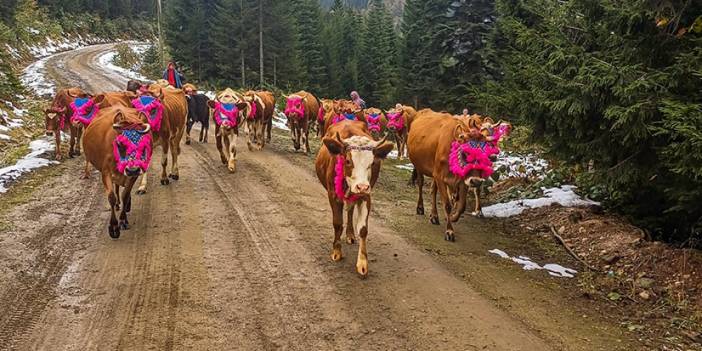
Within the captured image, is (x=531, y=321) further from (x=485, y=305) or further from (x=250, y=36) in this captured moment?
(x=250, y=36)

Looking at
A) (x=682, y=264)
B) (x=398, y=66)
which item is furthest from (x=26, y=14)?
(x=682, y=264)

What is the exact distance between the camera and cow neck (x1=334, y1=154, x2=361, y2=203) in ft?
23.9

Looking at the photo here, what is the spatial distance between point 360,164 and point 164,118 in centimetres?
661

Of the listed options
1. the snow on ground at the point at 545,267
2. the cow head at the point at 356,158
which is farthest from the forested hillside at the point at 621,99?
the cow head at the point at 356,158

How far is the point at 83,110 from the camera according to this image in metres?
13.3

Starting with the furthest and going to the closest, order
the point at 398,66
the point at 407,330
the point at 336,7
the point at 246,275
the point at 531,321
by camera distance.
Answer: the point at 336,7, the point at 398,66, the point at 246,275, the point at 531,321, the point at 407,330

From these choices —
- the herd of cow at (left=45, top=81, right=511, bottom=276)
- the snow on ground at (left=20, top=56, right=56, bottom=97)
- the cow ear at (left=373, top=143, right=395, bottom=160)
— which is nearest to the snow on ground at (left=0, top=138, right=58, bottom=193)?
the herd of cow at (left=45, top=81, right=511, bottom=276)

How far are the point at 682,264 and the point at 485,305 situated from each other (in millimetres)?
3121

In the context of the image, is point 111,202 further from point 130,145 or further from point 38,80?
point 38,80

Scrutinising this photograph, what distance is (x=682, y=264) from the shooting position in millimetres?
7547

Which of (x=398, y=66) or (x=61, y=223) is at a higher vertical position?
(x=398, y=66)

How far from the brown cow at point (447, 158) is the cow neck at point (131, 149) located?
5.12 meters

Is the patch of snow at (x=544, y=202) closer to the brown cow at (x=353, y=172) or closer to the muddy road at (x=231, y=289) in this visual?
the muddy road at (x=231, y=289)

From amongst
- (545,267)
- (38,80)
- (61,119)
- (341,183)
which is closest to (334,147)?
(341,183)
